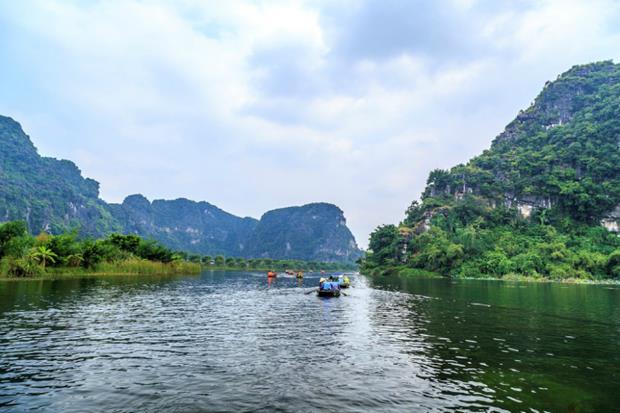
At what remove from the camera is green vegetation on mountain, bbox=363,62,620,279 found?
120500 mm

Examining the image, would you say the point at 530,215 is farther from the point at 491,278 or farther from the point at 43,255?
the point at 43,255

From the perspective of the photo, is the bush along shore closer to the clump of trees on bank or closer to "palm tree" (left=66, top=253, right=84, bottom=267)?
Answer: "palm tree" (left=66, top=253, right=84, bottom=267)

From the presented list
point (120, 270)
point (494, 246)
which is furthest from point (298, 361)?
point (494, 246)

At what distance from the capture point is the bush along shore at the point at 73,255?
6038 cm

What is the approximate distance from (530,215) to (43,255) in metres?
166

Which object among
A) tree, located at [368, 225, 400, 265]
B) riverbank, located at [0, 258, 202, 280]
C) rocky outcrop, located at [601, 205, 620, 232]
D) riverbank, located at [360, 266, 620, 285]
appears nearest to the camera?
riverbank, located at [0, 258, 202, 280]

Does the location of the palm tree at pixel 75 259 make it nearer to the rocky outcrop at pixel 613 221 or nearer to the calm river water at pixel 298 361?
the calm river water at pixel 298 361

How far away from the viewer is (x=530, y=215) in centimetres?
15712

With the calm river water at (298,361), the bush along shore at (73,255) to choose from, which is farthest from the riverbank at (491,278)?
the bush along shore at (73,255)

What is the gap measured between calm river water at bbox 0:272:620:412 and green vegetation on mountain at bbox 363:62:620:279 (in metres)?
98.5

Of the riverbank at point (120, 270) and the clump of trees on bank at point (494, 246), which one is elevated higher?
the clump of trees on bank at point (494, 246)

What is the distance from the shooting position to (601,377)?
1631 centimetres

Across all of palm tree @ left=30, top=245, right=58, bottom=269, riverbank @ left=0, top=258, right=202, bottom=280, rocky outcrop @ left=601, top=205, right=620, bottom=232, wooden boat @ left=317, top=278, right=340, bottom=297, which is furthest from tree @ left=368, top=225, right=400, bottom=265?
palm tree @ left=30, top=245, right=58, bottom=269

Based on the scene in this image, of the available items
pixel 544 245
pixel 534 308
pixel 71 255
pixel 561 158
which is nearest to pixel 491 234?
pixel 544 245
